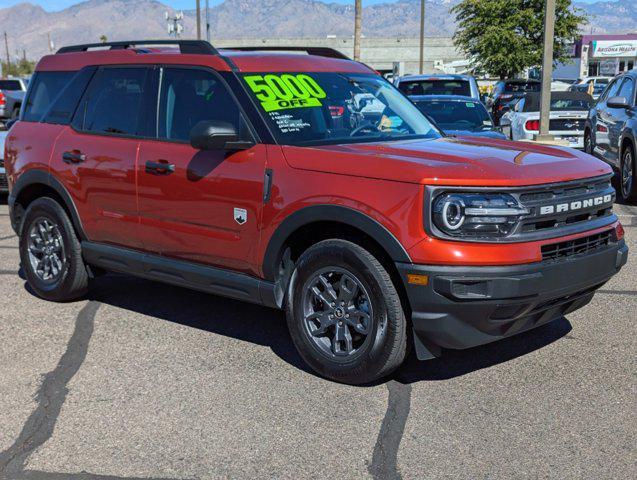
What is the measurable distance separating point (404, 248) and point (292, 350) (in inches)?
55.9

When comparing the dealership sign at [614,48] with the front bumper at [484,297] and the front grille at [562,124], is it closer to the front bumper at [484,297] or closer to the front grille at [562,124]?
the front grille at [562,124]

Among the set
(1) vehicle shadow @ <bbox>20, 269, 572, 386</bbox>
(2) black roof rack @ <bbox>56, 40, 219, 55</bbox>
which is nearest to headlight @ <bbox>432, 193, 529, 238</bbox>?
(1) vehicle shadow @ <bbox>20, 269, 572, 386</bbox>

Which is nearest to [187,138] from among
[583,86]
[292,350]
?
[292,350]

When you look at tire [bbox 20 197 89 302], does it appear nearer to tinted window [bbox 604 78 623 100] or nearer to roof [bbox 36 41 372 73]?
roof [bbox 36 41 372 73]

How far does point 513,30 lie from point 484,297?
42.8m

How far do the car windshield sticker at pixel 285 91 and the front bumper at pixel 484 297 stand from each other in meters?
1.45

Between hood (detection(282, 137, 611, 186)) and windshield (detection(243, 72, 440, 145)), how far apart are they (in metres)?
0.22

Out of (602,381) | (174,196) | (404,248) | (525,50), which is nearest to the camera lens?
(404,248)

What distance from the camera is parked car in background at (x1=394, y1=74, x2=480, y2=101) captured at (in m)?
16.6

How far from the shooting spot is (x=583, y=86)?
35.7 meters

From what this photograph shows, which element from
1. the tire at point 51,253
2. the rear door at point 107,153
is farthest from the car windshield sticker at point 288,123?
the tire at point 51,253

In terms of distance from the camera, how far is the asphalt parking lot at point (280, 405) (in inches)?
150

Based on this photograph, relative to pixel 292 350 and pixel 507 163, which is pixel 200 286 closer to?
pixel 292 350

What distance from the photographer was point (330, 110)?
17.9 ft
